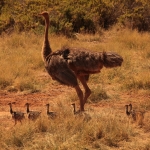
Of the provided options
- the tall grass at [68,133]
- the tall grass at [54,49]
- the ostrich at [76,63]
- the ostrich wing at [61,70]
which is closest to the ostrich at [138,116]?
the tall grass at [68,133]

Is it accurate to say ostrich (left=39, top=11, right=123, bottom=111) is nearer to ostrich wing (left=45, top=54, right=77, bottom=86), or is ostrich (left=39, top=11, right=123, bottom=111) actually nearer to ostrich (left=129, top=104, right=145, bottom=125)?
ostrich wing (left=45, top=54, right=77, bottom=86)

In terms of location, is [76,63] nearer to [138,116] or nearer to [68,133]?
[138,116]

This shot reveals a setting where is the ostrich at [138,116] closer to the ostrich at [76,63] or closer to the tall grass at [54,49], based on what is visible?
the ostrich at [76,63]

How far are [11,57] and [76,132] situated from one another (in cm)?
720

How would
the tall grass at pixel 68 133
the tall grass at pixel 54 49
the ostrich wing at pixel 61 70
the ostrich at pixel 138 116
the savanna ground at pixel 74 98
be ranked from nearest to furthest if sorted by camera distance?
the tall grass at pixel 68 133, the savanna ground at pixel 74 98, the ostrich at pixel 138 116, the ostrich wing at pixel 61 70, the tall grass at pixel 54 49

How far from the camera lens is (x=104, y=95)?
9.70 m

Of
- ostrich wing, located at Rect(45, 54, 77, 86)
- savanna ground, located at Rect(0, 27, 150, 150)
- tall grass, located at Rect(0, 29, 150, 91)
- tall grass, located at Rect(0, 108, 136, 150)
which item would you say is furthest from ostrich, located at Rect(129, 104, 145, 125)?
tall grass, located at Rect(0, 29, 150, 91)

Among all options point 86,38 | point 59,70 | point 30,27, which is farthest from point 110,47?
point 59,70

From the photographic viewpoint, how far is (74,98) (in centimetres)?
946

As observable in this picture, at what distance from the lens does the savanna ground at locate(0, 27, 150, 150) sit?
250 inches

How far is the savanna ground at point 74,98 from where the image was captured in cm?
635

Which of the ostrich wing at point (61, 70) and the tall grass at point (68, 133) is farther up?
the ostrich wing at point (61, 70)

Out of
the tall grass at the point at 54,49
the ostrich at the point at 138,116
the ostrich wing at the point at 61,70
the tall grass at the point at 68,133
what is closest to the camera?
the tall grass at the point at 68,133

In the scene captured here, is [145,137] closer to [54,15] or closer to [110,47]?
[110,47]
